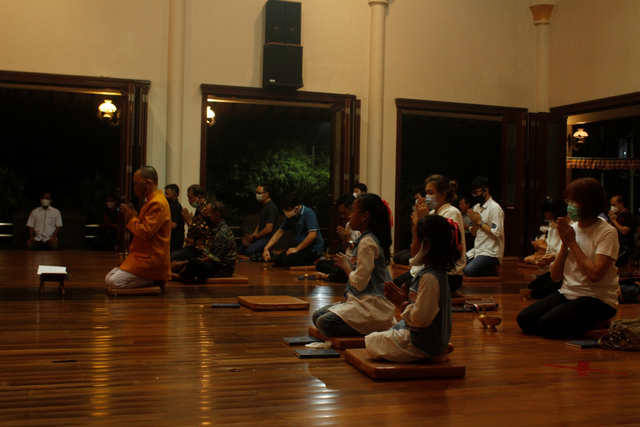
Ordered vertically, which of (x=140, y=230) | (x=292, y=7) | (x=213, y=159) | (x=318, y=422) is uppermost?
(x=292, y=7)

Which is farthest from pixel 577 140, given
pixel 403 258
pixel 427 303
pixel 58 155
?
pixel 58 155

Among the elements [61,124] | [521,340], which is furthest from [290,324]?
[61,124]

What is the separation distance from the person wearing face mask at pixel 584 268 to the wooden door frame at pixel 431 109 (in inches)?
266

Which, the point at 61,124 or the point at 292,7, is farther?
the point at 61,124

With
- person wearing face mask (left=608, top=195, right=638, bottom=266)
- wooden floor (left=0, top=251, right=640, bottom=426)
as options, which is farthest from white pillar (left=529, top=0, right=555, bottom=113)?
wooden floor (left=0, top=251, right=640, bottom=426)

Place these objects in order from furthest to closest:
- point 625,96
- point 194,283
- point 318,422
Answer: point 625,96 → point 194,283 → point 318,422

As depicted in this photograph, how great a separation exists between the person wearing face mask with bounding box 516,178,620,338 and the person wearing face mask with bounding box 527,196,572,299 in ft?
2.86

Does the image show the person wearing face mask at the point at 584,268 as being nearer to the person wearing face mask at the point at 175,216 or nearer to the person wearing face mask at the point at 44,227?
the person wearing face mask at the point at 175,216

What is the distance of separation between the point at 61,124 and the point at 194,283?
10.6 metres

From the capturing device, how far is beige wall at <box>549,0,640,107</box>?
10.5 metres

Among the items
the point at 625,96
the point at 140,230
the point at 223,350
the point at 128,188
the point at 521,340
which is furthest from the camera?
the point at 625,96

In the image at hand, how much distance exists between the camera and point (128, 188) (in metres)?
9.83

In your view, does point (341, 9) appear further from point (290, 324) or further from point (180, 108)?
point (290, 324)

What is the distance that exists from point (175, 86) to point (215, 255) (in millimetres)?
4099
